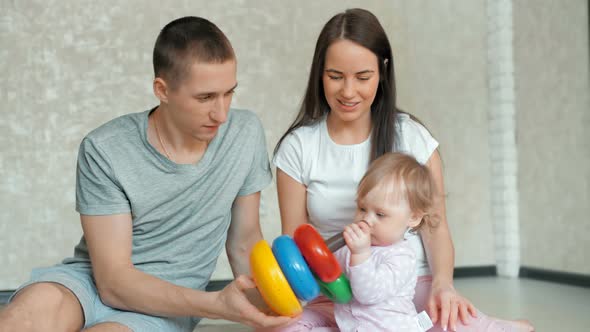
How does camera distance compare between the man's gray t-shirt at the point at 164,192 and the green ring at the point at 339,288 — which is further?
the man's gray t-shirt at the point at 164,192

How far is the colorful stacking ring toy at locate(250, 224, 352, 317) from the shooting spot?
5.89ft

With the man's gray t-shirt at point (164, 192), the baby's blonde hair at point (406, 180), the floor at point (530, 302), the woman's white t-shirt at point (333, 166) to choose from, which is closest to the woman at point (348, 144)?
the woman's white t-shirt at point (333, 166)

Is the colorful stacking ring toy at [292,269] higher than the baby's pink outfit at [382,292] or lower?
higher

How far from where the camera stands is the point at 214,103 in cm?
202

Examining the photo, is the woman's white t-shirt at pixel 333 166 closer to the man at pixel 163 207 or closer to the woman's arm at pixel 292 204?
the woman's arm at pixel 292 204

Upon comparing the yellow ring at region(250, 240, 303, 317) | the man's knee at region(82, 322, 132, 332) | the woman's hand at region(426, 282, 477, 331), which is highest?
the yellow ring at region(250, 240, 303, 317)

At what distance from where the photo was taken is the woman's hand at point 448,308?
2.08 meters

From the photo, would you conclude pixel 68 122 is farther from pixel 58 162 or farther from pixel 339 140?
pixel 339 140


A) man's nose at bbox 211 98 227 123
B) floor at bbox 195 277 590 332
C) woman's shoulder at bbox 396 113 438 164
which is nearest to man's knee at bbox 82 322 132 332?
man's nose at bbox 211 98 227 123

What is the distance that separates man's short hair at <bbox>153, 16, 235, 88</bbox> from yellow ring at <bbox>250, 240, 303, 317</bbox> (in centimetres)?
58

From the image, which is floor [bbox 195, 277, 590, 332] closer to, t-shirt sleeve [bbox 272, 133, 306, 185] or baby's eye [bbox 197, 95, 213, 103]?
t-shirt sleeve [bbox 272, 133, 306, 185]

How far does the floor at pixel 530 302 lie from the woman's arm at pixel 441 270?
75cm

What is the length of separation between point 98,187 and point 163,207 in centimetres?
20

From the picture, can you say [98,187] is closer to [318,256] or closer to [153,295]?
[153,295]
